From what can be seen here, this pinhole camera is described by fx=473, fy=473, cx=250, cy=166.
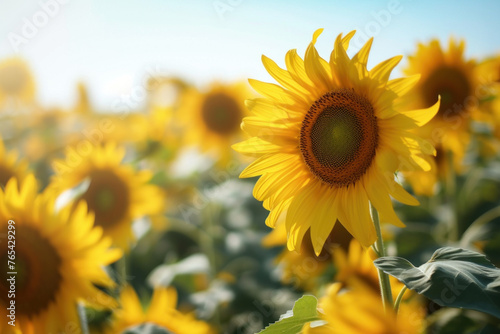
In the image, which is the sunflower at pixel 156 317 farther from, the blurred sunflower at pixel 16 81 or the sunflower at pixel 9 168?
the blurred sunflower at pixel 16 81

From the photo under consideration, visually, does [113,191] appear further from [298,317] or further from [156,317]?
[298,317]

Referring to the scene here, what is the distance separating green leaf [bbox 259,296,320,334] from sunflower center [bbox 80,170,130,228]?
7.47 ft

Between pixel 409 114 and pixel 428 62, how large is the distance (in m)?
1.92

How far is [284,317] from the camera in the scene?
1.32 meters

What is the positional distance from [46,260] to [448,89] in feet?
8.04

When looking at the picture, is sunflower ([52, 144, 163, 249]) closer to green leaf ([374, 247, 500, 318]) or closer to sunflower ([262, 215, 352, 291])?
Answer: sunflower ([262, 215, 352, 291])

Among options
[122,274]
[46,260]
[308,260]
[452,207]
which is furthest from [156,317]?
[452,207]

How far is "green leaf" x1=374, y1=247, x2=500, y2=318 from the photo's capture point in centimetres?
105

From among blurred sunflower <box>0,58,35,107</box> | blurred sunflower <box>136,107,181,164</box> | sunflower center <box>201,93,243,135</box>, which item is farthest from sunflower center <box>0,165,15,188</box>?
blurred sunflower <box>0,58,35,107</box>

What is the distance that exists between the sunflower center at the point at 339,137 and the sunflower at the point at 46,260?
0.94 meters

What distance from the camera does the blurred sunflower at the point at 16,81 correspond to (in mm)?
8141

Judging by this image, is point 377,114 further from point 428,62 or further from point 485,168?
point 485,168

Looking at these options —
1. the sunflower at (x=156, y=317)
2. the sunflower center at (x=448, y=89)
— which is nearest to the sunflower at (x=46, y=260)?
the sunflower at (x=156, y=317)

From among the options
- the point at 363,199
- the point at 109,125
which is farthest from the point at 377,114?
the point at 109,125
